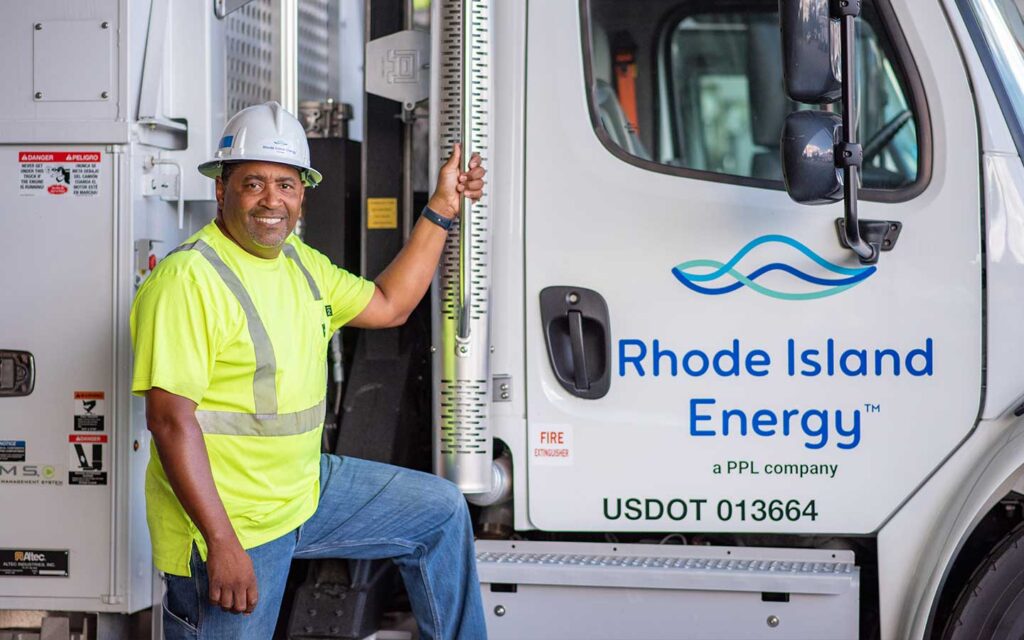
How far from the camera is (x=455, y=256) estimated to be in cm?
328

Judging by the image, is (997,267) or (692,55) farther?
(692,55)

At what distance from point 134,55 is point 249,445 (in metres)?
1.10

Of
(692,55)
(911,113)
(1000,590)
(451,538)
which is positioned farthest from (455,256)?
(692,55)

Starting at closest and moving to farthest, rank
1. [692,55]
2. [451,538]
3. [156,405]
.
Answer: [156,405], [451,538], [692,55]

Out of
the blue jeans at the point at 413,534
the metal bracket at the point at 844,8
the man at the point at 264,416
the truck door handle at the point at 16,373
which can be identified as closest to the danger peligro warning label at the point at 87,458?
the truck door handle at the point at 16,373

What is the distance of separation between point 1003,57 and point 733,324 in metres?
0.93

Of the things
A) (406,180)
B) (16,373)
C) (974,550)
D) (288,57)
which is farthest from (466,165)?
(974,550)

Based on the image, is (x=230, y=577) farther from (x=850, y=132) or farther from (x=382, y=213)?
(x=850, y=132)

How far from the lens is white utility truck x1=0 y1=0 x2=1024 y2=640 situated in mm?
3174

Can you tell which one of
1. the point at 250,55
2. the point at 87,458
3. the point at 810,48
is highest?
the point at 250,55

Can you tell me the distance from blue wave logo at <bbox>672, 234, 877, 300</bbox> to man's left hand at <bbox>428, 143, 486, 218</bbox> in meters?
0.55

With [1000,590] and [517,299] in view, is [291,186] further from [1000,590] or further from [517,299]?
[1000,590]

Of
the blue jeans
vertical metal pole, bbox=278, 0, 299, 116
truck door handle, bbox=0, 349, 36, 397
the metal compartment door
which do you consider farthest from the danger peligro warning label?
vertical metal pole, bbox=278, 0, 299, 116

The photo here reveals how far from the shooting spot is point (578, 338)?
10.7 ft
